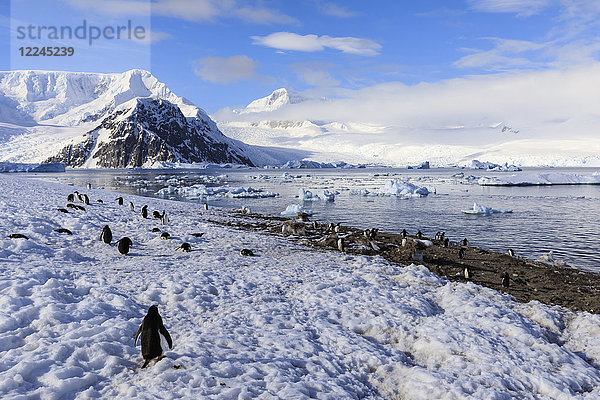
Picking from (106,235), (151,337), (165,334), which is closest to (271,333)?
(165,334)

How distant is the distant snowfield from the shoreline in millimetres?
1550

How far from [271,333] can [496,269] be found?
384 inches

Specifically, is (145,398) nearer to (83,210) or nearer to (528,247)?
(83,210)

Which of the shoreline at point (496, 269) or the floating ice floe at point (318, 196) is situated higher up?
the floating ice floe at point (318, 196)

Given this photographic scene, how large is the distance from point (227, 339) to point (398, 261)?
8633 millimetres

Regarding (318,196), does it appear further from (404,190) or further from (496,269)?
(496,269)

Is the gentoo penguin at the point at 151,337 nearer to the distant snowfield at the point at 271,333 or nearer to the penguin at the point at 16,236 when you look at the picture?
the distant snowfield at the point at 271,333

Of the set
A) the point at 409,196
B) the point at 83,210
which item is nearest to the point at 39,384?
the point at 83,210

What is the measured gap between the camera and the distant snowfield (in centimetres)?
495

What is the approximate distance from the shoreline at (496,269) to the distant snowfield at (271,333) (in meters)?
1.55

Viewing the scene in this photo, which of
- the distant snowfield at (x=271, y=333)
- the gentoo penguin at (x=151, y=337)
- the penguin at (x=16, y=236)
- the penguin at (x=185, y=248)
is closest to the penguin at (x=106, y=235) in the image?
the distant snowfield at (x=271, y=333)

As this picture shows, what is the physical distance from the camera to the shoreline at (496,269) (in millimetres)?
10133

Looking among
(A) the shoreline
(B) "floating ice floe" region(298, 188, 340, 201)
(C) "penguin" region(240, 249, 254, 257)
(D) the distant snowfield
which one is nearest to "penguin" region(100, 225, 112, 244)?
(D) the distant snowfield

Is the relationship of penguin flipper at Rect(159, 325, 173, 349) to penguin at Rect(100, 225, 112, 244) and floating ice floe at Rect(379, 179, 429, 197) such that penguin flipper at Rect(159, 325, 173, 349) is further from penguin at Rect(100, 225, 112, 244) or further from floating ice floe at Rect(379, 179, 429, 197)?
floating ice floe at Rect(379, 179, 429, 197)
